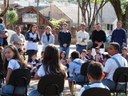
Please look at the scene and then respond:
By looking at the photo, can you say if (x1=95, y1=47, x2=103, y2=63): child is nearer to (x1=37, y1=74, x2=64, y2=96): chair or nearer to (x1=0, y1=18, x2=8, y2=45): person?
(x1=0, y1=18, x2=8, y2=45): person

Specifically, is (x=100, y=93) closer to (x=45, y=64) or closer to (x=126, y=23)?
(x=45, y=64)

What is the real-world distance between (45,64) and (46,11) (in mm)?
77603

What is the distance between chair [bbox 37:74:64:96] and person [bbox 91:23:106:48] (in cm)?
716

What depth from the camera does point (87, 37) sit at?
15.5 meters

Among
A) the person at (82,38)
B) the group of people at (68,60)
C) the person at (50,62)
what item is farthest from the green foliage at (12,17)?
the person at (50,62)

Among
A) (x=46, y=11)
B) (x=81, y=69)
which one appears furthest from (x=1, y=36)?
(x=46, y=11)

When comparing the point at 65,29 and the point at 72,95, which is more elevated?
the point at 65,29

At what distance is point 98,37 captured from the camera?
49.1 ft

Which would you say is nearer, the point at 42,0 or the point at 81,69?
the point at 81,69

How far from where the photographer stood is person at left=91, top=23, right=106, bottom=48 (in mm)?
14930

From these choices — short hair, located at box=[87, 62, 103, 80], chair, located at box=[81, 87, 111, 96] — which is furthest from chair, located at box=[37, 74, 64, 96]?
short hair, located at box=[87, 62, 103, 80]

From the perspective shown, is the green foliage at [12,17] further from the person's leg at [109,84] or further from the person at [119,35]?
the person's leg at [109,84]

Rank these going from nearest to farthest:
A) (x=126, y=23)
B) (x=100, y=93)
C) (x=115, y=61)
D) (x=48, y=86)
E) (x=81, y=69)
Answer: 1. (x=100, y=93)
2. (x=48, y=86)
3. (x=115, y=61)
4. (x=81, y=69)
5. (x=126, y=23)

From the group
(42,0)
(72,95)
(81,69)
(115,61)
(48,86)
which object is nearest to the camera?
(48,86)
